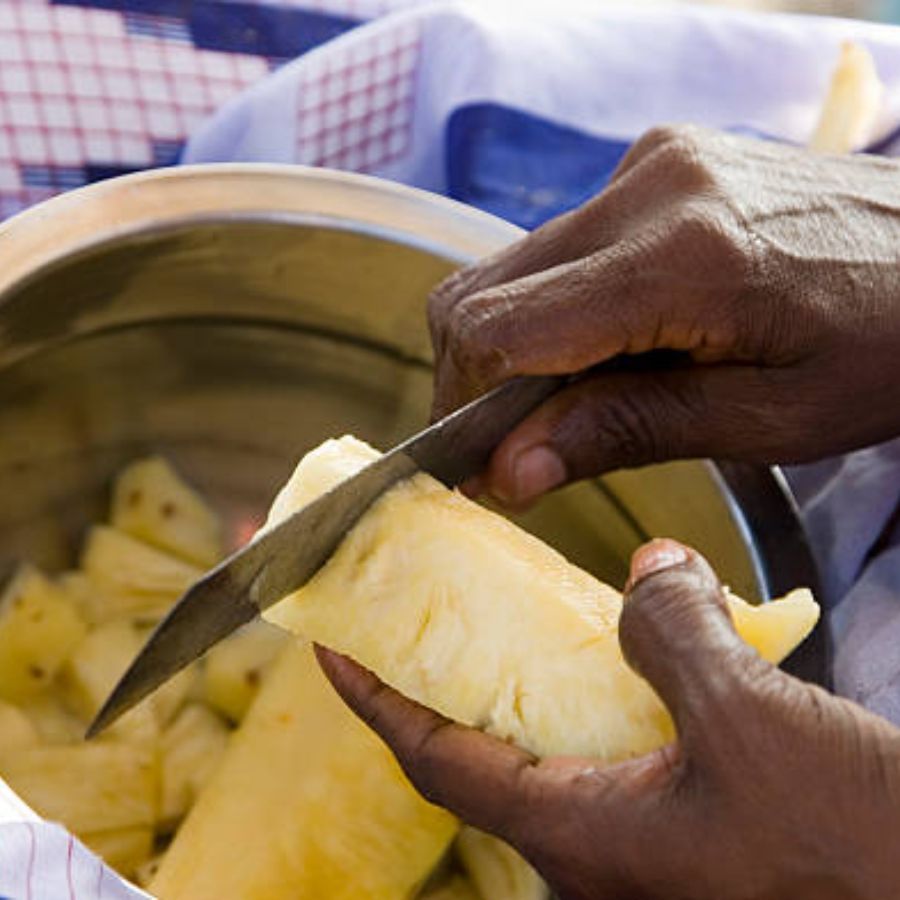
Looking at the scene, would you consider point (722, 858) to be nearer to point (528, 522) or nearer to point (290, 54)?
point (528, 522)

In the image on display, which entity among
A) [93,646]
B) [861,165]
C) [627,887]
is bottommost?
[93,646]

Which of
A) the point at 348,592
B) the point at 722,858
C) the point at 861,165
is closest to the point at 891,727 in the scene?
the point at 722,858

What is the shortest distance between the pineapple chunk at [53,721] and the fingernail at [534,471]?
12.2 inches

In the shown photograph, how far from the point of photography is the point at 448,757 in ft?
1.97

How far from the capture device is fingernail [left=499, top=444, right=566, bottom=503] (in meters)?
0.71

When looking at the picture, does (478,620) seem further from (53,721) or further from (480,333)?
(53,721)

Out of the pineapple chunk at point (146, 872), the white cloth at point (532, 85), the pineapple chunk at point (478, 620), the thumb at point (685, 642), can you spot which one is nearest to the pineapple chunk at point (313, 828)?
the pineapple chunk at point (146, 872)

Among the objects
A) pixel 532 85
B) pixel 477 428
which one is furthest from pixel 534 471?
pixel 532 85

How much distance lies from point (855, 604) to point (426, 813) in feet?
0.93

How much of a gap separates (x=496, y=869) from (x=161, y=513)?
307 millimetres

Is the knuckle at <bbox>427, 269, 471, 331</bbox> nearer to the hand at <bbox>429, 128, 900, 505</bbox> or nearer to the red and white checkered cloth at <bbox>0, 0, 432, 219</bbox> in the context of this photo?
the hand at <bbox>429, 128, 900, 505</bbox>

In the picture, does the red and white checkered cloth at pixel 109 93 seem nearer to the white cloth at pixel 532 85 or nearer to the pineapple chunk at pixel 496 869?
the white cloth at pixel 532 85

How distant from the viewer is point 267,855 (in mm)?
734

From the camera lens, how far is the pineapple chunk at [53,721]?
84 cm
